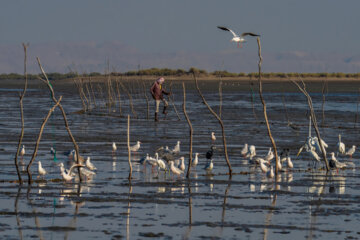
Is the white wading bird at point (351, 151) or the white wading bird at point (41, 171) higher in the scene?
the white wading bird at point (351, 151)

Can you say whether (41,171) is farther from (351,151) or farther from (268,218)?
(351,151)

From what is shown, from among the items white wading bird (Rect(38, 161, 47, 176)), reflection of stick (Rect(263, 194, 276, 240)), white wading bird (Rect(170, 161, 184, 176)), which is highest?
white wading bird (Rect(170, 161, 184, 176))

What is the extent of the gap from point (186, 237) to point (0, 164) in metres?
9.23

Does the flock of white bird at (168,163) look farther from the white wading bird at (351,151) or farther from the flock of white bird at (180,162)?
the white wading bird at (351,151)

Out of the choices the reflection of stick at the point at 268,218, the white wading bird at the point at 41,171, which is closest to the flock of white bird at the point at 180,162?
the white wading bird at the point at 41,171

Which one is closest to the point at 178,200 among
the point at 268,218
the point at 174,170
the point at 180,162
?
the point at 268,218

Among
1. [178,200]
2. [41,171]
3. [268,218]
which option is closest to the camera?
[268,218]

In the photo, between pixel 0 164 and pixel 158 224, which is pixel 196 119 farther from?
pixel 158 224

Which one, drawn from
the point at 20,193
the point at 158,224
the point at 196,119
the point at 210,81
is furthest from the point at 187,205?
the point at 210,81

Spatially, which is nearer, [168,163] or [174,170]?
[174,170]

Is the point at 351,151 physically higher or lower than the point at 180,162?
higher

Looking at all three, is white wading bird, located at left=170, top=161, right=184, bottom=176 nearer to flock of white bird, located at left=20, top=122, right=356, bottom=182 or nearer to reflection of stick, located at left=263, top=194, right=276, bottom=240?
flock of white bird, located at left=20, top=122, right=356, bottom=182

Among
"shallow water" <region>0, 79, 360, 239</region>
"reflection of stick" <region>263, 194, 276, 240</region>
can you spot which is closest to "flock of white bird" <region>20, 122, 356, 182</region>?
"shallow water" <region>0, 79, 360, 239</region>

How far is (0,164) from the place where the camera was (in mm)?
20281
